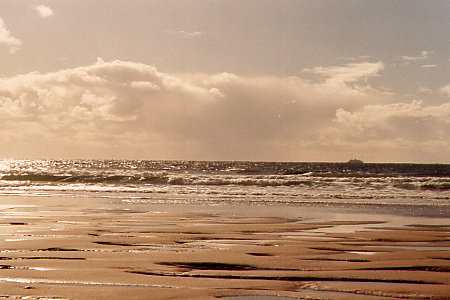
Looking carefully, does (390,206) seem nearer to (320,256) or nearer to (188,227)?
(188,227)

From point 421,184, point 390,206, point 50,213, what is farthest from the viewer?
point 421,184

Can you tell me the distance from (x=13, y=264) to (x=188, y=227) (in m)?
5.69

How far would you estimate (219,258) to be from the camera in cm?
825

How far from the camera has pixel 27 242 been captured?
9789mm

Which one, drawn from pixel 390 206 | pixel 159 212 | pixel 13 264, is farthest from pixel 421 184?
pixel 13 264

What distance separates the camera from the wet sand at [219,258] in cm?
618

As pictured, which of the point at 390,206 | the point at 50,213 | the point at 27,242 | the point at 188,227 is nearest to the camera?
the point at 27,242

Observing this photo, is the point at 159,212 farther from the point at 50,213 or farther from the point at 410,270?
the point at 410,270

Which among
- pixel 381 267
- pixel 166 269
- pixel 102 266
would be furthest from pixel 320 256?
pixel 102 266

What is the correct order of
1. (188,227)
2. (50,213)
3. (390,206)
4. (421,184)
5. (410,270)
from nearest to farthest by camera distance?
(410,270) < (188,227) < (50,213) < (390,206) < (421,184)

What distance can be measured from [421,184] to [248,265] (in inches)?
1282

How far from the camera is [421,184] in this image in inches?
1471

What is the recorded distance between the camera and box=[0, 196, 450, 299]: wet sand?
20.3 feet

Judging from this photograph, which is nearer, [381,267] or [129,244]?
[381,267]
